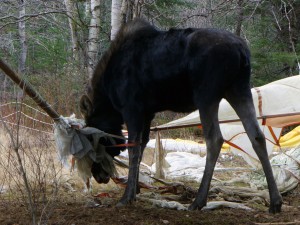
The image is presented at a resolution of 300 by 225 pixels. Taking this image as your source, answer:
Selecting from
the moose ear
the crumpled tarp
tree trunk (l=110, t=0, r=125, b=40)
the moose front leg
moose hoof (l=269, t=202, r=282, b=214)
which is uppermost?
tree trunk (l=110, t=0, r=125, b=40)

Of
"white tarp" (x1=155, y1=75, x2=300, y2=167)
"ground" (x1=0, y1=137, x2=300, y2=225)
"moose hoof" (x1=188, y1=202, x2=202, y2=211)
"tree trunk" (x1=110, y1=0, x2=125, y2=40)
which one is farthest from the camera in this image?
"tree trunk" (x1=110, y1=0, x2=125, y2=40)

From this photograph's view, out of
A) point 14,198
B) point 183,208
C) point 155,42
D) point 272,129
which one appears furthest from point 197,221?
point 272,129

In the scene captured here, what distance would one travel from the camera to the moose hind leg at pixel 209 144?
207 inches

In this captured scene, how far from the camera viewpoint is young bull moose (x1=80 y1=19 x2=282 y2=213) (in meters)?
5.17

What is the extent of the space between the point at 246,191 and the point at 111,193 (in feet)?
5.04

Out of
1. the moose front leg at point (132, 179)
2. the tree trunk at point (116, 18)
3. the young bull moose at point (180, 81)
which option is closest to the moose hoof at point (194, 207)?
the young bull moose at point (180, 81)

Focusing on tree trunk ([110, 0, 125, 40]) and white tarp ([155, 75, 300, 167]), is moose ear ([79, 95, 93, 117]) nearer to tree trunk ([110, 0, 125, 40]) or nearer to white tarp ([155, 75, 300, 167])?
white tarp ([155, 75, 300, 167])

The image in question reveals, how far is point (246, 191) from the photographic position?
625 centimetres

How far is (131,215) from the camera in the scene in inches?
192

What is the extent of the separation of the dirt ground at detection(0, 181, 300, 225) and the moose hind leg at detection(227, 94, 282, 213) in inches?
5.7

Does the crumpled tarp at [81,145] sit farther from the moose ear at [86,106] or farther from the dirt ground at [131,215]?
the dirt ground at [131,215]

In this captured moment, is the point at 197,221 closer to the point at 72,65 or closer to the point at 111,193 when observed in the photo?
the point at 111,193

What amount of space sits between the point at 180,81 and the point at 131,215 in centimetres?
133

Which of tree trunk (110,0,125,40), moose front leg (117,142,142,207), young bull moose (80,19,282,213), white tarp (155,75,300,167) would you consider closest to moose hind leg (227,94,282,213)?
young bull moose (80,19,282,213)
